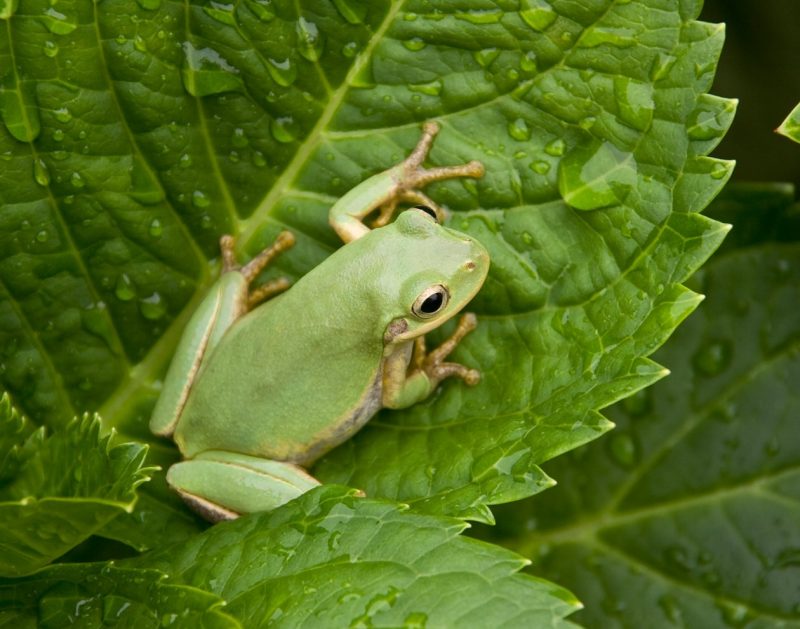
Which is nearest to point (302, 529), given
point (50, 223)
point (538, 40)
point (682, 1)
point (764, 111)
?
point (50, 223)

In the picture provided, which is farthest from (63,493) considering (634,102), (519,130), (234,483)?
(634,102)

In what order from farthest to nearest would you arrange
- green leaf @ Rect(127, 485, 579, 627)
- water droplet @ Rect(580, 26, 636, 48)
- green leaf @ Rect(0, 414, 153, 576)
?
water droplet @ Rect(580, 26, 636, 48)
green leaf @ Rect(0, 414, 153, 576)
green leaf @ Rect(127, 485, 579, 627)

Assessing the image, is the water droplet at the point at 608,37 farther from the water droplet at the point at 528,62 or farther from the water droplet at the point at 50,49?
the water droplet at the point at 50,49

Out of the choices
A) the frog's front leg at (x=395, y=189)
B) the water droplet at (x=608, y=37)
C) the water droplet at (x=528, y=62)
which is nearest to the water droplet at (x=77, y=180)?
the frog's front leg at (x=395, y=189)

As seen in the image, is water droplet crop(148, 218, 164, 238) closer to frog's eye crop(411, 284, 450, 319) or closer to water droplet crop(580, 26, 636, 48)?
frog's eye crop(411, 284, 450, 319)

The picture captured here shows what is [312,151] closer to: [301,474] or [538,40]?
[538,40]

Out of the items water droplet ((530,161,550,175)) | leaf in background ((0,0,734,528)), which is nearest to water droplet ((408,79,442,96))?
leaf in background ((0,0,734,528))
